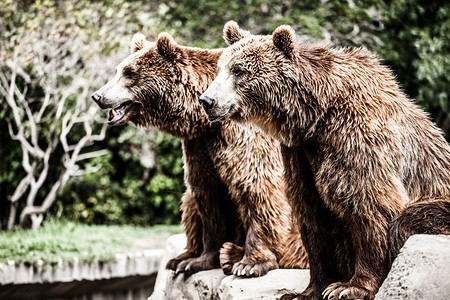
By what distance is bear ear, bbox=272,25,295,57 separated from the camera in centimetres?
271

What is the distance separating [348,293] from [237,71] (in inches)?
46.8

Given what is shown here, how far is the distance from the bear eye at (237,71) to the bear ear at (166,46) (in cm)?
90

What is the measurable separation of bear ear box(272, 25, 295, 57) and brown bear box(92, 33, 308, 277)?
936mm

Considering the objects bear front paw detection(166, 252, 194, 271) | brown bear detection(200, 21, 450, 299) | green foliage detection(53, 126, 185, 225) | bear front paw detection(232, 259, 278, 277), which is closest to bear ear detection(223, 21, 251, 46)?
brown bear detection(200, 21, 450, 299)

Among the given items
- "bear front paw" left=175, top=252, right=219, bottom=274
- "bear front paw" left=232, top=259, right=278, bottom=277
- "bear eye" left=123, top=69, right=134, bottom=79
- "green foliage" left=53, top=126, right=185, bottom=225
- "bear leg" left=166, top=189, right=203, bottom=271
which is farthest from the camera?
"green foliage" left=53, top=126, right=185, bottom=225

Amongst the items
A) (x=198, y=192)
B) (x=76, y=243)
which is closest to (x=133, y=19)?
(x=76, y=243)

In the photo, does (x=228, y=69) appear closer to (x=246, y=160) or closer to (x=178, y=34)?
(x=246, y=160)

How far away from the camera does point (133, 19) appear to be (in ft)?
32.5

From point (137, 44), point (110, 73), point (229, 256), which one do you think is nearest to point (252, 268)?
point (229, 256)

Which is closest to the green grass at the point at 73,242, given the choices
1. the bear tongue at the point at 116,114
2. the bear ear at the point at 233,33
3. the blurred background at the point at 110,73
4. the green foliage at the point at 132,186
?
the blurred background at the point at 110,73

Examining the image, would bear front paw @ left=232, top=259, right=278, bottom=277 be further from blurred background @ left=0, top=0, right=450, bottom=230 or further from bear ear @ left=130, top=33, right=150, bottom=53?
blurred background @ left=0, top=0, right=450, bottom=230

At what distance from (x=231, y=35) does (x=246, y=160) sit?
87 centimetres

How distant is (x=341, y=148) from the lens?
2.60m

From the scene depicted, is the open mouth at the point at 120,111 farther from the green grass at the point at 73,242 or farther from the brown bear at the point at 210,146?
the green grass at the point at 73,242
